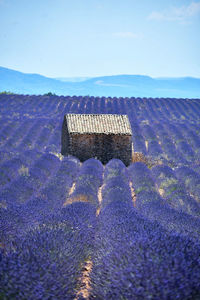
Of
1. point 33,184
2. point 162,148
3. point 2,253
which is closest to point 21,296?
point 2,253

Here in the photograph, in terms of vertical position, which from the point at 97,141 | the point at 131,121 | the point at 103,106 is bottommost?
the point at 97,141

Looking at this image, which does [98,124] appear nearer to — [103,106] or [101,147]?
[101,147]

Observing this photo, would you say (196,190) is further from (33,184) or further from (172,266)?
(172,266)

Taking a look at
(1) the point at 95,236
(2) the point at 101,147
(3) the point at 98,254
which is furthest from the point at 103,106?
(3) the point at 98,254

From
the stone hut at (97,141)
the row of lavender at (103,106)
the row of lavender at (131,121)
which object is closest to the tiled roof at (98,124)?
the stone hut at (97,141)

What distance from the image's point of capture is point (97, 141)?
11727 millimetres

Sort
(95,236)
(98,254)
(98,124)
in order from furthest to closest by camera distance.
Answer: (98,124) → (95,236) → (98,254)

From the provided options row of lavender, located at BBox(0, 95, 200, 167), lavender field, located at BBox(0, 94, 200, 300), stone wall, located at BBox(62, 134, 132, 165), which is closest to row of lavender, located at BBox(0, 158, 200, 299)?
lavender field, located at BBox(0, 94, 200, 300)

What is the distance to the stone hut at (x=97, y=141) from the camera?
1155 centimetres

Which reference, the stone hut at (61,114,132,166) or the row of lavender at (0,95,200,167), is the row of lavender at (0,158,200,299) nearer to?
the stone hut at (61,114,132,166)

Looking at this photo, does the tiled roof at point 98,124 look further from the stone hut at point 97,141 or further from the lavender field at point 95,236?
the lavender field at point 95,236

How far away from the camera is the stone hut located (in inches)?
455

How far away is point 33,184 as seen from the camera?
6.91 m

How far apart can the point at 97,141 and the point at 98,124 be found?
2.69 feet
